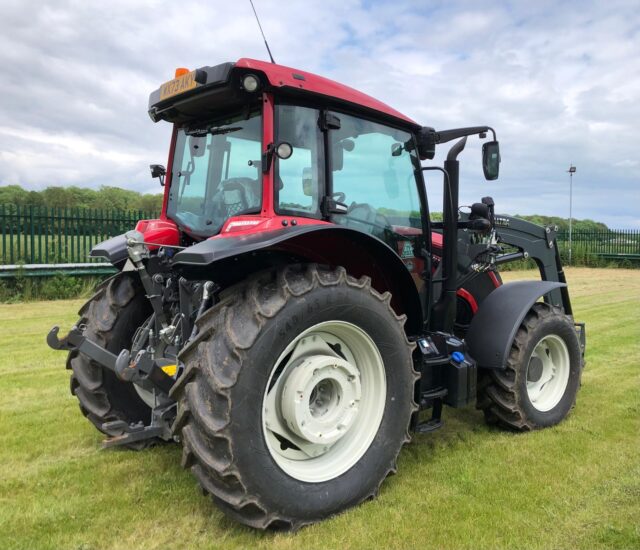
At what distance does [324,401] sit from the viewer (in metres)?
3.03

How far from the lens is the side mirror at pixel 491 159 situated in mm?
3746

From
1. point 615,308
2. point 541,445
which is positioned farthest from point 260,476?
point 615,308

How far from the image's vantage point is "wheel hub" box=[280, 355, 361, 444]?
109 inches

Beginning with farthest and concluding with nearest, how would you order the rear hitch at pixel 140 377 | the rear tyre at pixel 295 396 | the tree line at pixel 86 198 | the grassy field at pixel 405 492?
the tree line at pixel 86 198
the rear hitch at pixel 140 377
the grassy field at pixel 405 492
the rear tyre at pixel 295 396

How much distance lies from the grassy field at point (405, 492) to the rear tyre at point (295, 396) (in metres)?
0.19

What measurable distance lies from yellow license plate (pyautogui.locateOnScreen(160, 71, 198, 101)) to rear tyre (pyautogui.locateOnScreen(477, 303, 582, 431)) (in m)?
2.80

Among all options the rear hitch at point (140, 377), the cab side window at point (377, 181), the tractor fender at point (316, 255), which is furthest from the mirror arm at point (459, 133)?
the rear hitch at point (140, 377)

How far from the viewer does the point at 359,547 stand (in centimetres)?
251

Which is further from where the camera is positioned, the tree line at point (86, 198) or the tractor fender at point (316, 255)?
the tree line at point (86, 198)

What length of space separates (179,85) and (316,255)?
1245 millimetres

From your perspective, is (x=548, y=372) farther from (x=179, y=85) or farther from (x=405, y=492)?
(x=179, y=85)

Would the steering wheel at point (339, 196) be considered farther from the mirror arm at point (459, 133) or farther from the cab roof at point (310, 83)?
the mirror arm at point (459, 133)

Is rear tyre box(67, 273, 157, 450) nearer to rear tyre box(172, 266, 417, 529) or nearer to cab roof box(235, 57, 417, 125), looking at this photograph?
rear tyre box(172, 266, 417, 529)

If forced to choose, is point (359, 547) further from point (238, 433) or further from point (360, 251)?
point (360, 251)
